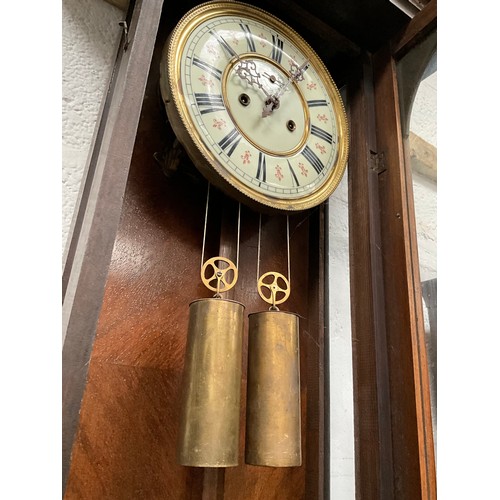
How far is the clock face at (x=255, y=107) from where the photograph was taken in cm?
76

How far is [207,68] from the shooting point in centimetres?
79

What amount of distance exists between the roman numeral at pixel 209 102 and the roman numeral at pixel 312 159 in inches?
6.6

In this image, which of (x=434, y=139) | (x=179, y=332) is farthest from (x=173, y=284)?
(x=434, y=139)

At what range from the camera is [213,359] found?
0.66m

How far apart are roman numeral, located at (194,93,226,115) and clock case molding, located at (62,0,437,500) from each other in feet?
0.29

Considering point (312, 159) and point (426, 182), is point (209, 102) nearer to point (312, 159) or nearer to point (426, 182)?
point (312, 159)

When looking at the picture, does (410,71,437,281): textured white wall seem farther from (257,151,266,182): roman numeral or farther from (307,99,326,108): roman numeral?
(257,151,266,182): roman numeral

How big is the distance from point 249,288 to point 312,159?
0.83 ft

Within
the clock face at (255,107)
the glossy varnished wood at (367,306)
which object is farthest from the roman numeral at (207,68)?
the glossy varnished wood at (367,306)

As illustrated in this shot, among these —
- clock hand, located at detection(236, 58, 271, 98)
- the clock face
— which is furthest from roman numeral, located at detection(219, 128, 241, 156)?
clock hand, located at detection(236, 58, 271, 98)

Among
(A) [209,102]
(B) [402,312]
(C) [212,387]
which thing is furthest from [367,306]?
(A) [209,102]

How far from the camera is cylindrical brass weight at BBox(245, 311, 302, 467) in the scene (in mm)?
659

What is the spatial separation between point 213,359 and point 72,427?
259 millimetres
